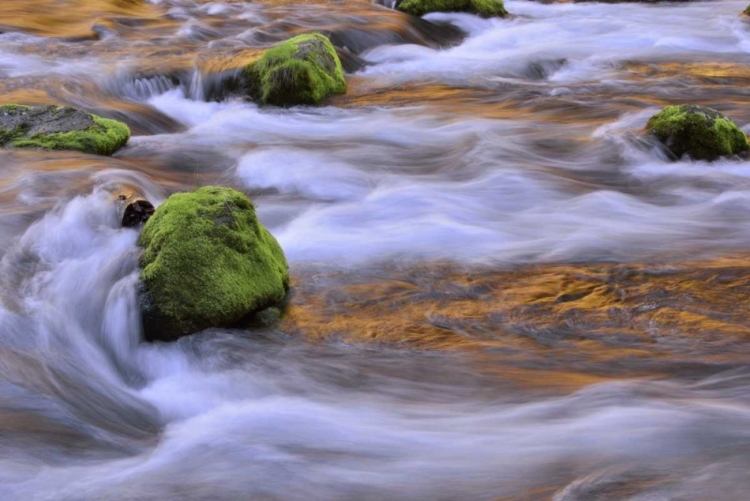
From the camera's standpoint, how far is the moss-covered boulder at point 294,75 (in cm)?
984

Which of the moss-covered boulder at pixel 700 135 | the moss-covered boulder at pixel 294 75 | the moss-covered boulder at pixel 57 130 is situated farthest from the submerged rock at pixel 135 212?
the moss-covered boulder at pixel 700 135

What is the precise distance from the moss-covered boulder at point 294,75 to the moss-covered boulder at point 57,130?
2146mm

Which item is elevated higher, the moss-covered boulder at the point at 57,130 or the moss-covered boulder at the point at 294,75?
the moss-covered boulder at the point at 294,75

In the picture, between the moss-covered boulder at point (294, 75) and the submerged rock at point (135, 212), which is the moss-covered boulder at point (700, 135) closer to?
the moss-covered boulder at point (294, 75)

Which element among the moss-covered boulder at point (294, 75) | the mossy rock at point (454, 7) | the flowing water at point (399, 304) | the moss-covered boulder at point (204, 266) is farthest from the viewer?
the mossy rock at point (454, 7)

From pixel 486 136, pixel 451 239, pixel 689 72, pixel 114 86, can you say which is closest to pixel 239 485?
pixel 451 239

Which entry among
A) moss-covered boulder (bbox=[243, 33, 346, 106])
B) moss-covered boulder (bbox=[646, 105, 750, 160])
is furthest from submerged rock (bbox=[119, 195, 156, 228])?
moss-covered boulder (bbox=[646, 105, 750, 160])

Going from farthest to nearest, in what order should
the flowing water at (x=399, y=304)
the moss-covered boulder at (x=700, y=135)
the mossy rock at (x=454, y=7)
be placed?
the mossy rock at (x=454, y=7), the moss-covered boulder at (x=700, y=135), the flowing water at (x=399, y=304)

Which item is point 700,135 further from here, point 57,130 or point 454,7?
point 454,7

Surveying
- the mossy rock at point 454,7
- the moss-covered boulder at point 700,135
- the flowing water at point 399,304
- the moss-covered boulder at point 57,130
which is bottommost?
the flowing water at point 399,304

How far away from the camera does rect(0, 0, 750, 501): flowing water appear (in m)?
3.92

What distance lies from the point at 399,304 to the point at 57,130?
3.80 metres

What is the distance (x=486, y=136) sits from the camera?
8.71 m

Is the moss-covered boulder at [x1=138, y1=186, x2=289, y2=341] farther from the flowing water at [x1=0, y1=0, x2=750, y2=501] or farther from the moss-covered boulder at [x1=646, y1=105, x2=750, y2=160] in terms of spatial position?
the moss-covered boulder at [x1=646, y1=105, x2=750, y2=160]
